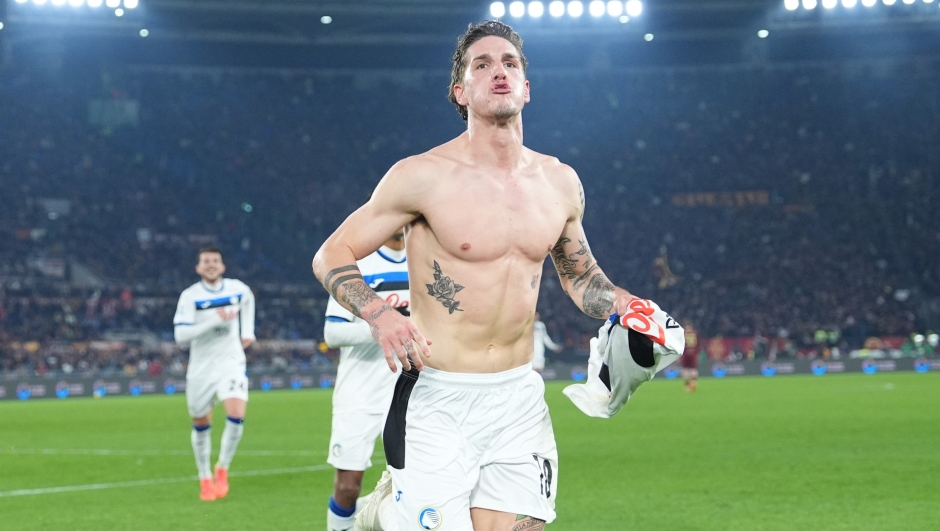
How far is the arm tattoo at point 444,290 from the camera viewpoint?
4.51m

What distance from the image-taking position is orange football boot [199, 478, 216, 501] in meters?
10.8

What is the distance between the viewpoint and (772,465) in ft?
40.6

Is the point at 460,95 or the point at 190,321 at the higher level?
the point at 460,95

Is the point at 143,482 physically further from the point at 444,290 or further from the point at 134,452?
the point at 444,290

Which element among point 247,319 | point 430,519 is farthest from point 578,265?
point 247,319

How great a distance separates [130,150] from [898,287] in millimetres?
31887

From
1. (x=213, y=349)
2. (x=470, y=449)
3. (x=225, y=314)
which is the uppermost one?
(x=470, y=449)

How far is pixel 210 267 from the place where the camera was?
1195cm

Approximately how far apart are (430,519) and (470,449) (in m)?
0.33

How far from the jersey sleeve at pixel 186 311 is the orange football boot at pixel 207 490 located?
173 cm

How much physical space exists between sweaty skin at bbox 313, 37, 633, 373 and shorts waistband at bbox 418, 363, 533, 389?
0.03 m

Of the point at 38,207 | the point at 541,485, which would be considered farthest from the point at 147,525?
the point at 38,207

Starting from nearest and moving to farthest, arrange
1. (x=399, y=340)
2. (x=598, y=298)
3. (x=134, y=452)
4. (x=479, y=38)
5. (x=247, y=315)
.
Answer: (x=399, y=340) < (x=479, y=38) < (x=598, y=298) < (x=247, y=315) < (x=134, y=452)

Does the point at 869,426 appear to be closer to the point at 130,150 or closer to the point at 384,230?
the point at 384,230
